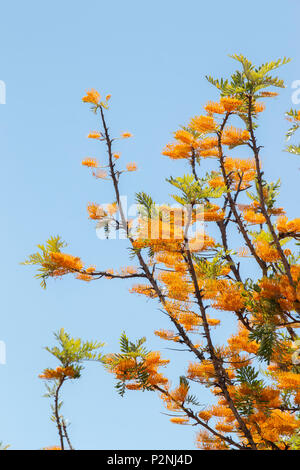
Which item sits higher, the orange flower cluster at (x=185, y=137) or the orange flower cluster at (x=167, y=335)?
the orange flower cluster at (x=185, y=137)

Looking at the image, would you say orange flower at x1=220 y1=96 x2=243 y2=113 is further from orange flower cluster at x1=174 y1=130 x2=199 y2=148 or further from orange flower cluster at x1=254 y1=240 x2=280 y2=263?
orange flower cluster at x1=254 y1=240 x2=280 y2=263

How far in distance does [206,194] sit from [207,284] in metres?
1.17

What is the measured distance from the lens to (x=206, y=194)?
5133 millimetres

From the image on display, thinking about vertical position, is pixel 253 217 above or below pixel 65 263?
above

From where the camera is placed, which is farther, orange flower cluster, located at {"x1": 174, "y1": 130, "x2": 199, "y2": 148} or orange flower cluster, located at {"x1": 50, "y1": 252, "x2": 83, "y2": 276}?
orange flower cluster, located at {"x1": 174, "y1": 130, "x2": 199, "y2": 148}

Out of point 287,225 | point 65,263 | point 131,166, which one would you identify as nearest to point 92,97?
point 131,166

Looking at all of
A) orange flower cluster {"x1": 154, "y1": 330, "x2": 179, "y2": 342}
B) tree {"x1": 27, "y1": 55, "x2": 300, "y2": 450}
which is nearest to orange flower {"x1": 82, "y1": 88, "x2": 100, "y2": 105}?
tree {"x1": 27, "y1": 55, "x2": 300, "y2": 450}

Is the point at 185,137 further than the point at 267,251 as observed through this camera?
Yes

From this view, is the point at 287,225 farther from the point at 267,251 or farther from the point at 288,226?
the point at 267,251

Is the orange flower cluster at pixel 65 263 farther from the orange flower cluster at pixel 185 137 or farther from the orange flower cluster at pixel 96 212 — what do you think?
the orange flower cluster at pixel 185 137

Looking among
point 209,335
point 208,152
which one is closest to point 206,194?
point 209,335

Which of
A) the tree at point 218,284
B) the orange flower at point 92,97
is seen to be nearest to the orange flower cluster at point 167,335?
the tree at point 218,284
